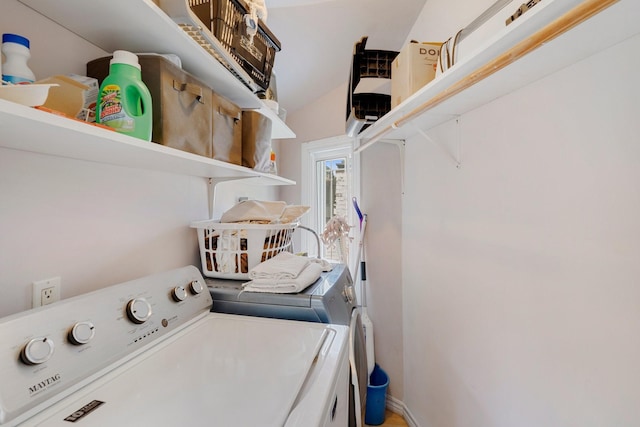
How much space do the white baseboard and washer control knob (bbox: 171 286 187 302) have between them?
1.76 m

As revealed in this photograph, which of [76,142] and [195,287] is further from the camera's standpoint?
[195,287]

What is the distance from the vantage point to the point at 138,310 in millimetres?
812

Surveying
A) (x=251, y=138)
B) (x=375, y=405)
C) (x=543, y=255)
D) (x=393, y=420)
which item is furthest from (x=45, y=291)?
(x=393, y=420)

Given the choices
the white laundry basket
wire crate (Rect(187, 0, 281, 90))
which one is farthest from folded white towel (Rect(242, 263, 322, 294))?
wire crate (Rect(187, 0, 281, 90))

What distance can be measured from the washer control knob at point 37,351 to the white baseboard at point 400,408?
2035mm

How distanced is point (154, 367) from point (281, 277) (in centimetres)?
50

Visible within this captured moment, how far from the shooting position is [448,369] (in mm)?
1436

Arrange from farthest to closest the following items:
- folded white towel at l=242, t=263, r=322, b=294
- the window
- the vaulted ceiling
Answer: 1. the window
2. the vaulted ceiling
3. folded white towel at l=242, t=263, r=322, b=294

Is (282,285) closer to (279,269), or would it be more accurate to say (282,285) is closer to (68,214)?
(279,269)

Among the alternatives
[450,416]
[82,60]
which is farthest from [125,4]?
[450,416]

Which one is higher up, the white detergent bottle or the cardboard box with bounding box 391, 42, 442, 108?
the cardboard box with bounding box 391, 42, 442, 108

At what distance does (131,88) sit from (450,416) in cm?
197

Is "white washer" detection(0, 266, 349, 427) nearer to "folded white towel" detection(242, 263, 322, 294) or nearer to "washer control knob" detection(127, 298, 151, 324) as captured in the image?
"washer control knob" detection(127, 298, 151, 324)

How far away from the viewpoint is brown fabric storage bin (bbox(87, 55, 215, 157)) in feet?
2.70
